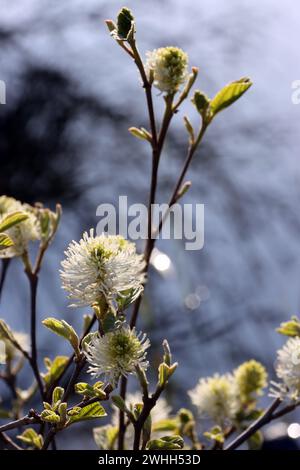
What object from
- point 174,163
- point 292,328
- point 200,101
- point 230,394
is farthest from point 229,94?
point 174,163

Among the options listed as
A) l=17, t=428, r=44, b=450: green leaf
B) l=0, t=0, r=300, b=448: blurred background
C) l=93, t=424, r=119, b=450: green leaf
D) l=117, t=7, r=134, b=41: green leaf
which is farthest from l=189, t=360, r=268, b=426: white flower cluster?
l=0, t=0, r=300, b=448: blurred background

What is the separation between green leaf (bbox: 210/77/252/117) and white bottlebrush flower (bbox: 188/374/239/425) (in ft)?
0.95

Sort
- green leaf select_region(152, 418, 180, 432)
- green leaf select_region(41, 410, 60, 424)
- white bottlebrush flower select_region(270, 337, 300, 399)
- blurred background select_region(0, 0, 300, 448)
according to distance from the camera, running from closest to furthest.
Answer: green leaf select_region(41, 410, 60, 424) < white bottlebrush flower select_region(270, 337, 300, 399) < green leaf select_region(152, 418, 180, 432) < blurred background select_region(0, 0, 300, 448)

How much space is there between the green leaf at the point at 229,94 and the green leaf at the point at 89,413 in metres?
0.28

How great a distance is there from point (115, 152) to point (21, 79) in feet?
0.95

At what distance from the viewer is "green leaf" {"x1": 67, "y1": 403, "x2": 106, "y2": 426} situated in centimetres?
46

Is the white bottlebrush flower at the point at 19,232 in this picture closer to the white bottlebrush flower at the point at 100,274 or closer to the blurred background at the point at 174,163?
the white bottlebrush flower at the point at 100,274

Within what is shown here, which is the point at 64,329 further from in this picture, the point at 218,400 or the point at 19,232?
the point at 218,400

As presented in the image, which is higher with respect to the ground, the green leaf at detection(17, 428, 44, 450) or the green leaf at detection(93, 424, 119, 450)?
the green leaf at detection(93, 424, 119, 450)

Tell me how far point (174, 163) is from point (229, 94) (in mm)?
1082

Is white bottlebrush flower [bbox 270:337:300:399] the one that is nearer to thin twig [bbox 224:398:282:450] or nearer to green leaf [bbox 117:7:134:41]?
thin twig [bbox 224:398:282:450]

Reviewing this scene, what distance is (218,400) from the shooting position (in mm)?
726
